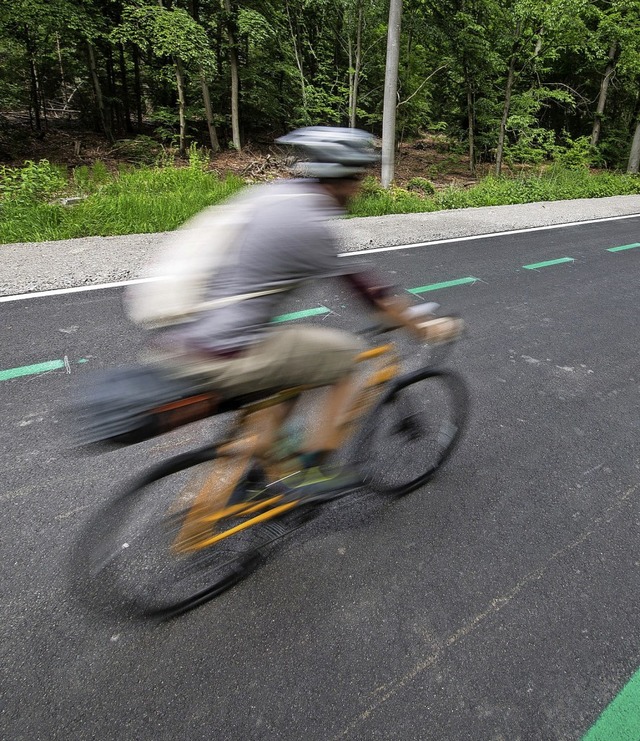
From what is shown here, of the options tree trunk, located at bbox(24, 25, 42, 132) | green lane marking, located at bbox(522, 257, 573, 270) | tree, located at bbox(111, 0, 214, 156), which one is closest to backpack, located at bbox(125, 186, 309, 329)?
green lane marking, located at bbox(522, 257, 573, 270)

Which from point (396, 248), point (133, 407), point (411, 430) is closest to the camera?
point (133, 407)

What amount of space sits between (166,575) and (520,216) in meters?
11.3

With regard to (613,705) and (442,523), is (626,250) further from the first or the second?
(613,705)

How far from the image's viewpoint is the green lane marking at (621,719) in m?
1.65

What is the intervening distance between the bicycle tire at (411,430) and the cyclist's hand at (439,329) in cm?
27

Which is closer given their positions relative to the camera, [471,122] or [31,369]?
[31,369]

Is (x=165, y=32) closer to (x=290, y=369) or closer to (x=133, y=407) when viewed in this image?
(x=290, y=369)

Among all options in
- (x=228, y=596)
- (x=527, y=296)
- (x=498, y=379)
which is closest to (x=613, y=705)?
(x=228, y=596)

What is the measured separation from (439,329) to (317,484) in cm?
101

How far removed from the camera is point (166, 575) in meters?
2.14

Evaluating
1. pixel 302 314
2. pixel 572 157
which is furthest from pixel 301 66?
pixel 302 314

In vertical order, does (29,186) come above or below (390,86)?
below

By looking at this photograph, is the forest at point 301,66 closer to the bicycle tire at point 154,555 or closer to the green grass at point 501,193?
the green grass at point 501,193

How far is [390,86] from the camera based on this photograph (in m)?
12.6
